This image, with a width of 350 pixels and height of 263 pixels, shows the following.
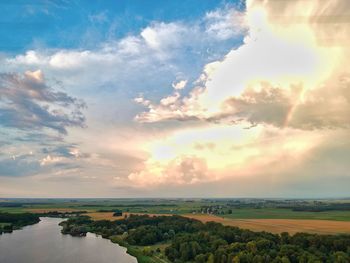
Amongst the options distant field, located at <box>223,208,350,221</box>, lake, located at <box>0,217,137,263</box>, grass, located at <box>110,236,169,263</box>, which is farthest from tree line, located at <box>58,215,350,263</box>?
distant field, located at <box>223,208,350,221</box>

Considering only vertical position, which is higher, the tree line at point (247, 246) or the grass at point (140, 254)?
the tree line at point (247, 246)

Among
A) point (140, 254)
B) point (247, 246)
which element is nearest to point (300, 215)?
point (247, 246)

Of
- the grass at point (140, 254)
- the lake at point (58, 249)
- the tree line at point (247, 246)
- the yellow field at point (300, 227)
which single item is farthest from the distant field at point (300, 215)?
the lake at point (58, 249)

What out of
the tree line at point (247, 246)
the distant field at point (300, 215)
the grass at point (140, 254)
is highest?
the distant field at point (300, 215)

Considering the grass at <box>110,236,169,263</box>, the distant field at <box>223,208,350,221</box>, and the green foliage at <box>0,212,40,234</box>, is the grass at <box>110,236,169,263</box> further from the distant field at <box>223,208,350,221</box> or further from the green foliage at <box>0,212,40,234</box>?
the distant field at <box>223,208,350,221</box>

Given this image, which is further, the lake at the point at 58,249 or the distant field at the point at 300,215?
the distant field at the point at 300,215

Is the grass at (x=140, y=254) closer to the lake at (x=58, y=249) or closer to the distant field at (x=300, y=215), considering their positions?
the lake at (x=58, y=249)

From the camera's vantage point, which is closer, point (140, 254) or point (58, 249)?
point (140, 254)

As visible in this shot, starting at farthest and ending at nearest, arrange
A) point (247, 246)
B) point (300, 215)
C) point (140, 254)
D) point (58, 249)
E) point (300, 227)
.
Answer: point (300, 215)
point (300, 227)
point (58, 249)
point (140, 254)
point (247, 246)

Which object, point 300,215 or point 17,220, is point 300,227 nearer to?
point 300,215
